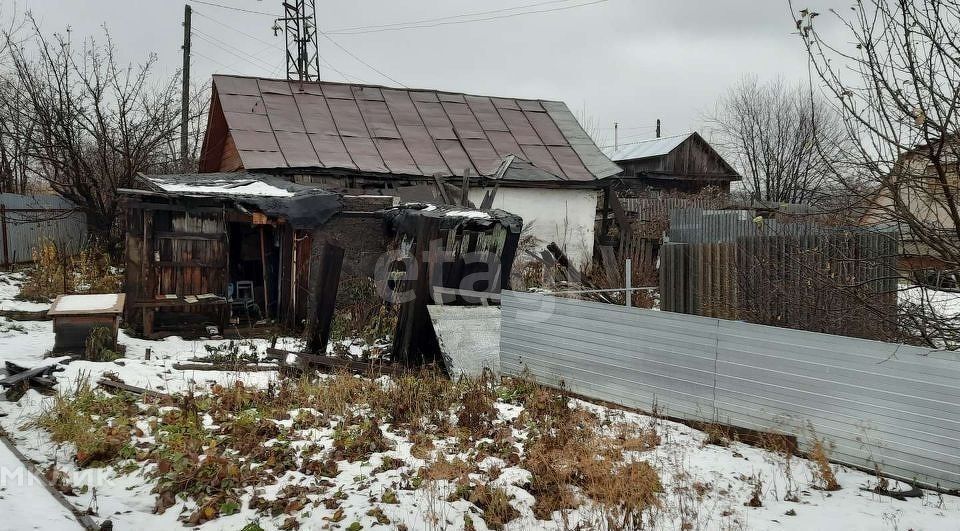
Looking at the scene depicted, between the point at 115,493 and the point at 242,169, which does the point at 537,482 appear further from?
the point at 242,169

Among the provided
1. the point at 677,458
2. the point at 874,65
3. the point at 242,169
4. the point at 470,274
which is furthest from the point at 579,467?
the point at 242,169

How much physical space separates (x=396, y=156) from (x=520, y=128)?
157 inches

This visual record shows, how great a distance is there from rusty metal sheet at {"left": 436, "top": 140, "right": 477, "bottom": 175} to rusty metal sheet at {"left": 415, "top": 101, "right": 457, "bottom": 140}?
0.95ft

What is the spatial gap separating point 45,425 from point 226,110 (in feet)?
35.9

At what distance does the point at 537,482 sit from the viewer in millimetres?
4785

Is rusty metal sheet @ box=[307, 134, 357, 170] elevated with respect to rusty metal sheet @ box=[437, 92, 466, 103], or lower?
lower

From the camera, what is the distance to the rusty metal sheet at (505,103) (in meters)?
18.7

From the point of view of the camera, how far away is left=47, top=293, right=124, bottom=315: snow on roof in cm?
846

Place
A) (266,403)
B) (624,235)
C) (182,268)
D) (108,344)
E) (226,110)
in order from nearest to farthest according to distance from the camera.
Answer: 1. (266,403)
2. (108,344)
3. (182,268)
4. (226,110)
5. (624,235)

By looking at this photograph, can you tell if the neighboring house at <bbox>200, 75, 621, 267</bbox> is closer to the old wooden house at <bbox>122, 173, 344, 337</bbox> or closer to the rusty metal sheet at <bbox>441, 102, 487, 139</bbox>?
the rusty metal sheet at <bbox>441, 102, 487, 139</bbox>

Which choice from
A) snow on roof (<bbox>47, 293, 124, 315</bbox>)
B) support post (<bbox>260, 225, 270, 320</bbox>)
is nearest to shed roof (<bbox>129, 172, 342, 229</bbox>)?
support post (<bbox>260, 225, 270, 320</bbox>)

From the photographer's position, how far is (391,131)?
16.4m

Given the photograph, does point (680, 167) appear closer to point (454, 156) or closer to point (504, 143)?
point (504, 143)

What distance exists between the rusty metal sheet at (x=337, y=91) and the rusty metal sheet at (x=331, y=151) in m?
2.14
